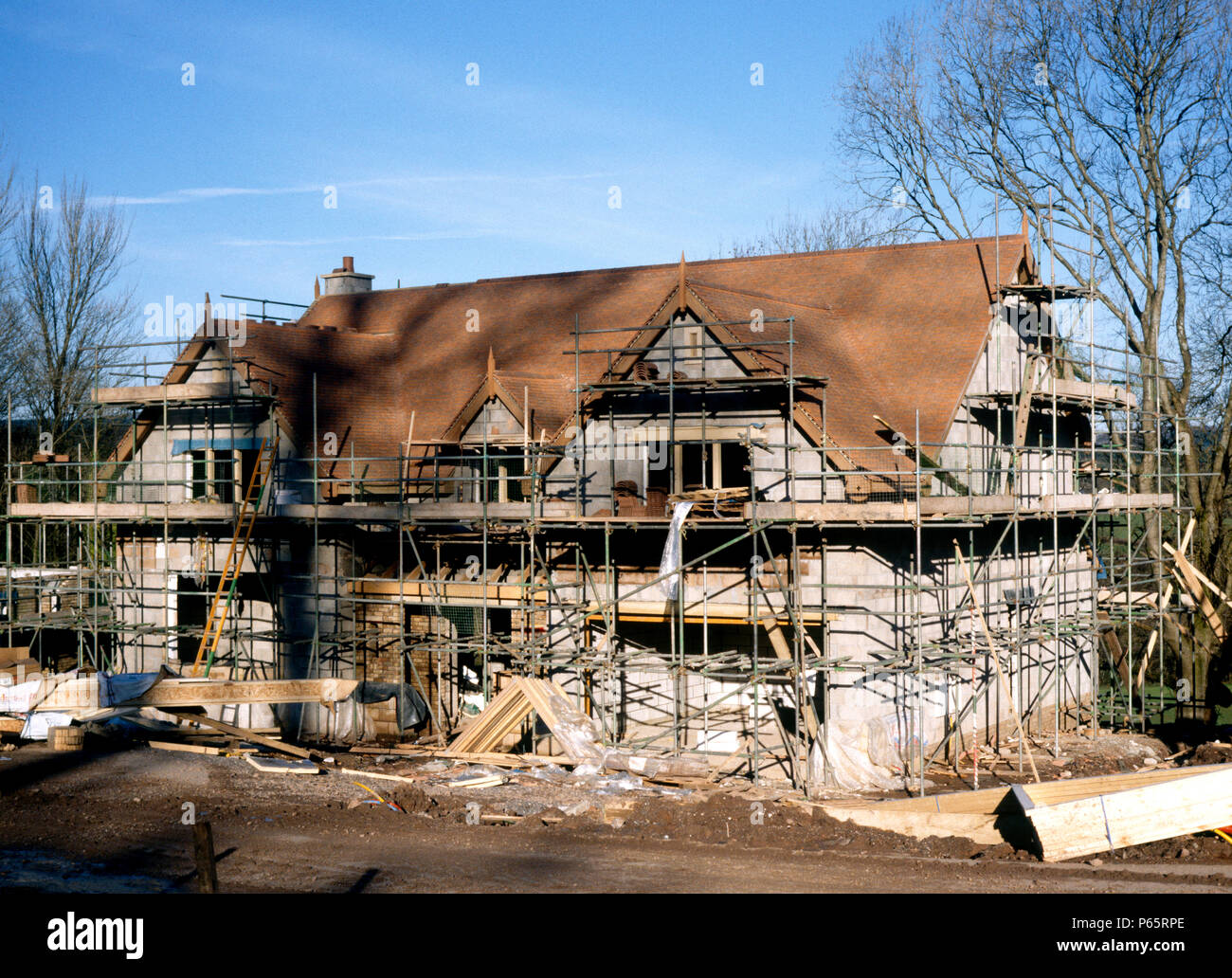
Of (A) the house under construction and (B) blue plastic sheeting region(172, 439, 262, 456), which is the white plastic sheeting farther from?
(B) blue plastic sheeting region(172, 439, 262, 456)

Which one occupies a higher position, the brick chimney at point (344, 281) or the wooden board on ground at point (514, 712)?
the brick chimney at point (344, 281)

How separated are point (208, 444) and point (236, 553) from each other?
2.18 meters

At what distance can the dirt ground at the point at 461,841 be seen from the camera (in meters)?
11.8

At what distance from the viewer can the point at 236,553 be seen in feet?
75.3

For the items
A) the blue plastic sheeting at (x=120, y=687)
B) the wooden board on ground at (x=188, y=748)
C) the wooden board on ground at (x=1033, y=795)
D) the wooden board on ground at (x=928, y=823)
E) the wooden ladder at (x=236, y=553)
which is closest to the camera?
the wooden board on ground at (x=928, y=823)

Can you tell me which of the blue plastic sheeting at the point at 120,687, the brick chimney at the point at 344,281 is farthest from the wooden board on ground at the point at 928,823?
the brick chimney at the point at 344,281

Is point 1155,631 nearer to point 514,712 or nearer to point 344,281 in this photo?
point 514,712

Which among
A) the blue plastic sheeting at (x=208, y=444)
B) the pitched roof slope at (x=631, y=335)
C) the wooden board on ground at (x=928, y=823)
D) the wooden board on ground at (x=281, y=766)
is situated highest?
the pitched roof slope at (x=631, y=335)

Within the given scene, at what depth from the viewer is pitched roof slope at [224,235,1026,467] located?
20.3m

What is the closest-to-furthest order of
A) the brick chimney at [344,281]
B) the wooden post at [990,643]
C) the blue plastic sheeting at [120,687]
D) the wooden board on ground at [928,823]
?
the wooden board on ground at [928,823], the wooden post at [990,643], the blue plastic sheeting at [120,687], the brick chimney at [344,281]

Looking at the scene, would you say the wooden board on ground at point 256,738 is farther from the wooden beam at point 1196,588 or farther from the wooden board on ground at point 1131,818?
the wooden beam at point 1196,588

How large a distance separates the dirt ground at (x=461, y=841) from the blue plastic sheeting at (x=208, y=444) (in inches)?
279

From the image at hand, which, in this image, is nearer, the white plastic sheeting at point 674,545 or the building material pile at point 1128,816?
the building material pile at point 1128,816
